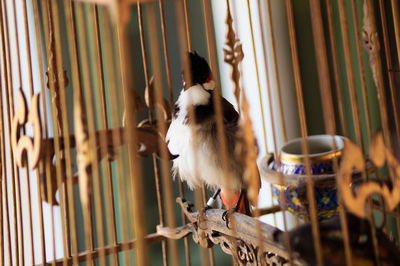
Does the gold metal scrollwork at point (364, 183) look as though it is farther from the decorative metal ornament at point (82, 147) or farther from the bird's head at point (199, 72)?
the bird's head at point (199, 72)

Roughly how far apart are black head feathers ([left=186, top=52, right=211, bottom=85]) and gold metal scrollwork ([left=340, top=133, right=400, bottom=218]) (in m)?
0.50

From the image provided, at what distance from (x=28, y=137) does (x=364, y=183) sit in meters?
0.45

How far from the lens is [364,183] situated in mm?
502

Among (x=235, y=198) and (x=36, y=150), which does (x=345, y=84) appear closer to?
(x=235, y=198)

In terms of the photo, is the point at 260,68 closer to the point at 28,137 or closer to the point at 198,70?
the point at 198,70

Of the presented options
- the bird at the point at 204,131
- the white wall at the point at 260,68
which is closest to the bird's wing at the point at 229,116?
the bird at the point at 204,131

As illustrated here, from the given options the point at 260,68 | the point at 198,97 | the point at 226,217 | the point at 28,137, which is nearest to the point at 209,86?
the point at 198,97

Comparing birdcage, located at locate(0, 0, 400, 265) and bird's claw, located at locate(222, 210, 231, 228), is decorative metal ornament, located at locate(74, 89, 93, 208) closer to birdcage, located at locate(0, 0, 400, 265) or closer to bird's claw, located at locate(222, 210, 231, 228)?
birdcage, located at locate(0, 0, 400, 265)

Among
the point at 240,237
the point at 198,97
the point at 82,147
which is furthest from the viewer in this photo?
the point at 198,97

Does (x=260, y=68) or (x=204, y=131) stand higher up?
(x=260, y=68)

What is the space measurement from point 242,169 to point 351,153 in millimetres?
494

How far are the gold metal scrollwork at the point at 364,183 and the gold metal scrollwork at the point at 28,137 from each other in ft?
1.27

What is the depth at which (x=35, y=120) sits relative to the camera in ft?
1.83

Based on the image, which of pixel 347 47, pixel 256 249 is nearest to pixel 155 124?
pixel 256 249
